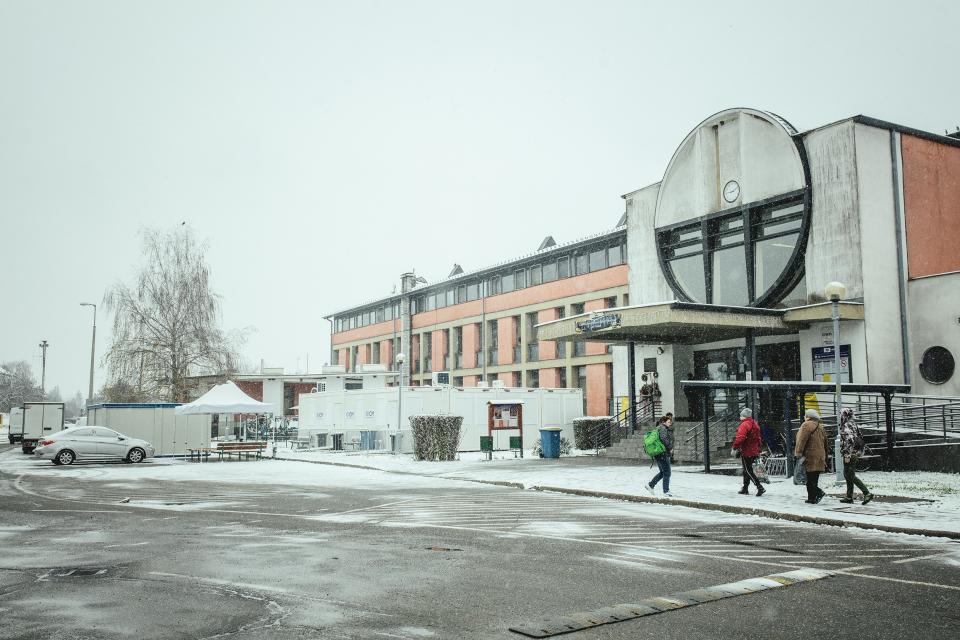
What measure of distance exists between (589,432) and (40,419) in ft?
97.8

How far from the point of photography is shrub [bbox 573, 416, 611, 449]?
1359 inches

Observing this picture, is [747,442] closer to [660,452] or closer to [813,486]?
[660,452]

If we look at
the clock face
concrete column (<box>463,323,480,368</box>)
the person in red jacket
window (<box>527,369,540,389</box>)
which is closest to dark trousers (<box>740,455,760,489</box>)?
the person in red jacket

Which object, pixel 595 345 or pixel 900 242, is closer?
pixel 900 242

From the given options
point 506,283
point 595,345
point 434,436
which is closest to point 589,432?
point 434,436

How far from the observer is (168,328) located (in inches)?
1810

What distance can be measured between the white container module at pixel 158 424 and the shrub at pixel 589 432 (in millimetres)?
16735

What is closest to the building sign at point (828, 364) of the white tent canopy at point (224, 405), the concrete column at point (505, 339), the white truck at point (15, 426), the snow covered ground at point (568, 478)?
the snow covered ground at point (568, 478)

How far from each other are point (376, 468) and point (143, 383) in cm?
2332

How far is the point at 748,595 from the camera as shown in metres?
7.45

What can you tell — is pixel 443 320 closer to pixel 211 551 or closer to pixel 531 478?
pixel 531 478

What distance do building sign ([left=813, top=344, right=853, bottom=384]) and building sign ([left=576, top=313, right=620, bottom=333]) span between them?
6.48 metres

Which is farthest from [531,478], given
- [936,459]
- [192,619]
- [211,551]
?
[192,619]

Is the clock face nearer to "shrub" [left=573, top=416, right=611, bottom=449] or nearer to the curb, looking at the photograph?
"shrub" [left=573, top=416, right=611, bottom=449]
